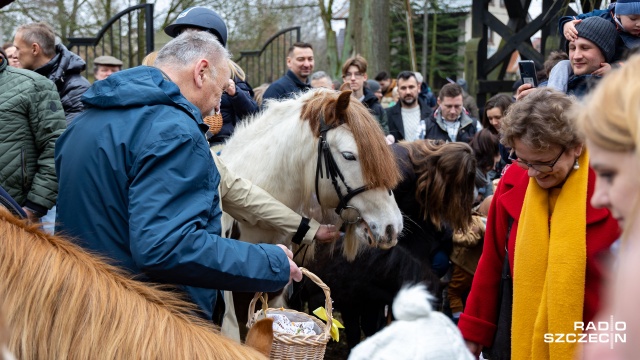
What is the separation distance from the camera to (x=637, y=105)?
1.05 meters

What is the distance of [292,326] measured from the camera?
3.14m

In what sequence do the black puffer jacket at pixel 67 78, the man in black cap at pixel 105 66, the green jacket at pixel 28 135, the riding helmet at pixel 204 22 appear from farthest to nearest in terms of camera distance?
the man in black cap at pixel 105 66, the black puffer jacket at pixel 67 78, the green jacket at pixel 28 135, the riding helmet at pixel 204 22

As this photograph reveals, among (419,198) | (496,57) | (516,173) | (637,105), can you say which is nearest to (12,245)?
(637,105)

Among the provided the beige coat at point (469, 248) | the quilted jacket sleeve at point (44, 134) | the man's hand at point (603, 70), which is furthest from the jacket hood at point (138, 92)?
the beige coat at point (469, 248)

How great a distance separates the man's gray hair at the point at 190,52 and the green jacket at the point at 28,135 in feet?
8.38

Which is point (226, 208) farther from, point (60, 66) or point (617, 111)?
point (60, 66)

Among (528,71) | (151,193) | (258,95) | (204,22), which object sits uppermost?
(204,22)

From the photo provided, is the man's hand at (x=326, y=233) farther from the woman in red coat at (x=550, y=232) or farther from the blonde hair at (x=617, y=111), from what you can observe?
the blonde hair at (x=617, y=111)

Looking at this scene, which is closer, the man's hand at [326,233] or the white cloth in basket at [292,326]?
the white cloth in basket at [292,326]

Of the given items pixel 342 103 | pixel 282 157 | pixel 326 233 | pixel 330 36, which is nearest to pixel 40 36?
pixel 282 157

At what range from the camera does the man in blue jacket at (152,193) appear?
244cm

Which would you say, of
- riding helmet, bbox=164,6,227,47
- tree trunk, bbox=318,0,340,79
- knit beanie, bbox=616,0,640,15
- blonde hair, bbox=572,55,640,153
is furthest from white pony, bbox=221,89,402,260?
tree trunk, bbox=318,0,340,79

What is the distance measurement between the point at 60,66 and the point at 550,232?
481cm

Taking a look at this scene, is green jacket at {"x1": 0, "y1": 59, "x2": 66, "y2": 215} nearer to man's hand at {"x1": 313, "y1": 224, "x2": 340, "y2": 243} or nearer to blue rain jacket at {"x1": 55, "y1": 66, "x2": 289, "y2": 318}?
man's hand at {"x1": 313, "y1": 224, "x2": 340, "y2": 243}
